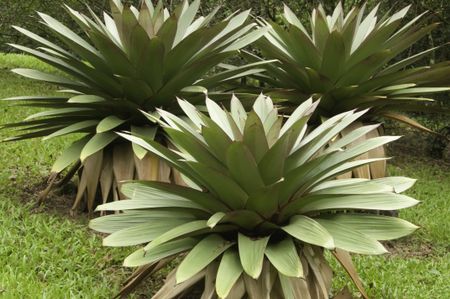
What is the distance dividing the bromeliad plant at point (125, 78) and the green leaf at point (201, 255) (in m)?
1.44

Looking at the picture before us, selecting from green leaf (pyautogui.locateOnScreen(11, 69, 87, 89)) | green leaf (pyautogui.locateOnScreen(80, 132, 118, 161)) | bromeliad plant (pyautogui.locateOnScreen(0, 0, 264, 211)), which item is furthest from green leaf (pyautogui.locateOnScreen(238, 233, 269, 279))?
green leaf (pyautogui.locateOnScreen(11, 69, 87, 89))

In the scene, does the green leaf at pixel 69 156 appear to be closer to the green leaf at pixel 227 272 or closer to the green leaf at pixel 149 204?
the green leaf at pixel 149 204

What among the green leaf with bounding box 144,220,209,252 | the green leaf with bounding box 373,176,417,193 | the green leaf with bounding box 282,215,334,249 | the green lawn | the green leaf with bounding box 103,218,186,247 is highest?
the green leaf with bounding box 373,176,417,193

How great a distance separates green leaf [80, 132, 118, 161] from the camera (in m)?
4.15

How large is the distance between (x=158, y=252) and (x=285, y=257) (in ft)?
2.09

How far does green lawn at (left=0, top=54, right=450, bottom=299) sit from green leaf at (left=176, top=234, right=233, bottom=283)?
899mm

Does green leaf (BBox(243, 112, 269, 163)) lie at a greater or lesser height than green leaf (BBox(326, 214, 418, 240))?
greater

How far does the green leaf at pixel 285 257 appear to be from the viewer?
97.9 inches

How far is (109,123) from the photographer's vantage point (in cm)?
433

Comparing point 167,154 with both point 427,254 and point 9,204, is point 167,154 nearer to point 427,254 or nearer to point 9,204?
point 9,204

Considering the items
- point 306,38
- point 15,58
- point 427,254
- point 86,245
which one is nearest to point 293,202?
point 86,245

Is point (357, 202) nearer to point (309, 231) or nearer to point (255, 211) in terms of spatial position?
point (309, 231)

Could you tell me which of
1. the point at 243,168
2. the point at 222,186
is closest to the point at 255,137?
the point at 243,168

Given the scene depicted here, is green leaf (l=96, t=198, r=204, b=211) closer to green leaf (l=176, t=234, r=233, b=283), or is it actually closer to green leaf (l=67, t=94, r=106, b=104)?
green leaf (l=176, t=234, r=233, b=283)
